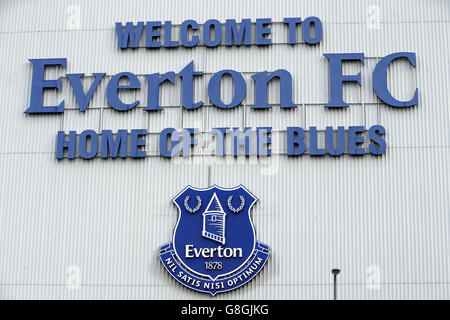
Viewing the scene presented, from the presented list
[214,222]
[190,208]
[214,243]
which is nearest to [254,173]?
[214,222]

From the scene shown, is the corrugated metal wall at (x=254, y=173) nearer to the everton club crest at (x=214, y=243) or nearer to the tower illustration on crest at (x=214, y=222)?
the everton club crest at (x=214, y=243)

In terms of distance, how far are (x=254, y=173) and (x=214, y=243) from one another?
8.47ft

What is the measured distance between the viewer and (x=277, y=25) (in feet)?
83.8

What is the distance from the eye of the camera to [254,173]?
23.8 metres

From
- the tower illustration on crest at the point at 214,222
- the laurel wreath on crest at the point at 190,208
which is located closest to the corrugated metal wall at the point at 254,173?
the laurel wreath on crest at the point at 190,208

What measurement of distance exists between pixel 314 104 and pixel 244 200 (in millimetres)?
3950

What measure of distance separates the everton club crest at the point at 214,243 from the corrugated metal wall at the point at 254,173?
1.03ft

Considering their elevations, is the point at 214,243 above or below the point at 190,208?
below

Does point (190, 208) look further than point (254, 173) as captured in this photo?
No

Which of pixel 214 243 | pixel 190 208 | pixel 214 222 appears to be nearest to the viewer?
pixel 214 243

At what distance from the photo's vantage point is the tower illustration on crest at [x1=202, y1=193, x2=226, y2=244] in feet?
75.9

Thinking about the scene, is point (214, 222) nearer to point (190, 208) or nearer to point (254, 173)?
point (190, 208)

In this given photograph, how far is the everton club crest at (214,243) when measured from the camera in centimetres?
2278

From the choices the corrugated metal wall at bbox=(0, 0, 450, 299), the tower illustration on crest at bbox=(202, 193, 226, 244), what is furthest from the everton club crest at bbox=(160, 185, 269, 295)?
the corrugated metal wall at bbox=(0, 0, 450, 299)
